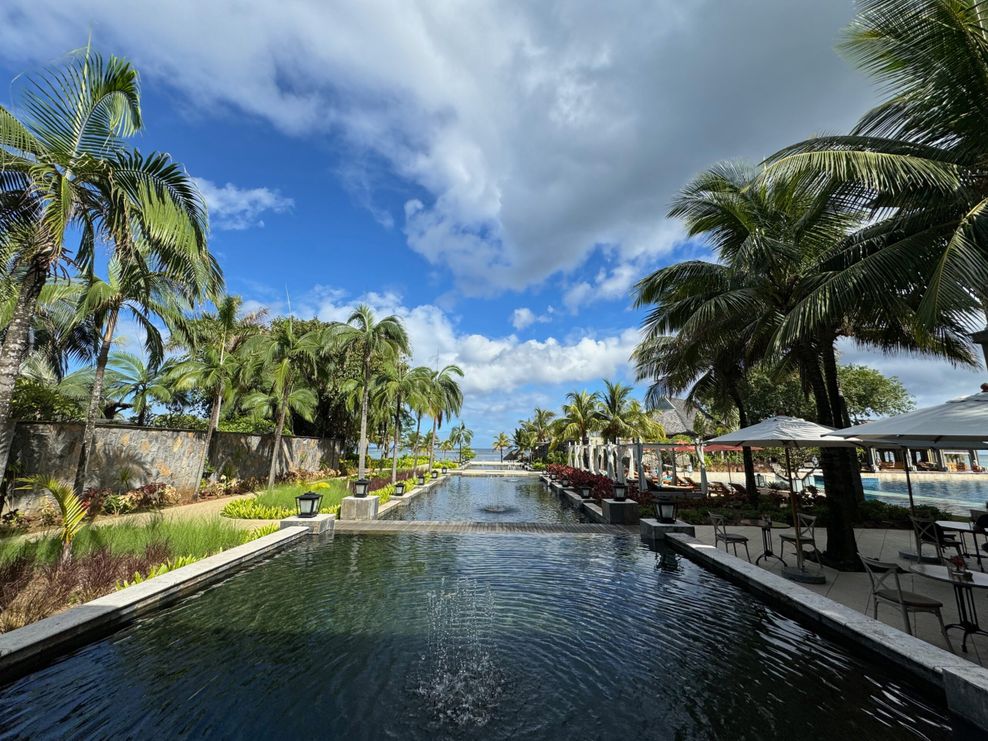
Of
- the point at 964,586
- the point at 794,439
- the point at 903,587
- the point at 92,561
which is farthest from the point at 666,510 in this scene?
the point at 92,561

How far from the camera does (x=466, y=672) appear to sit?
14.1ft

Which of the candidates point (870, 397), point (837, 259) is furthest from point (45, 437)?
point (870, 397)

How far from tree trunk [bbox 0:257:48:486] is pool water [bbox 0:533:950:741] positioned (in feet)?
9.16

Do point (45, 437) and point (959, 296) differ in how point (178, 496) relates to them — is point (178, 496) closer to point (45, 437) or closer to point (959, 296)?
point (45, 437)

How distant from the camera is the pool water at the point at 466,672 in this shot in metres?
3.44

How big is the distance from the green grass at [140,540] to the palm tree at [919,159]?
1133cm

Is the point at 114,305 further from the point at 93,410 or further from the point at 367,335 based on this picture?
the point at 367,335

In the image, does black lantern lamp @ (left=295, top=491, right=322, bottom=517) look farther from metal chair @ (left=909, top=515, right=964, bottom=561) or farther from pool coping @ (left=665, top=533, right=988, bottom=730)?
metal chair @ (left=909, top=515, right=964, bottom=561)

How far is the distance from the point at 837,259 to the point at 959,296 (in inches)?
140

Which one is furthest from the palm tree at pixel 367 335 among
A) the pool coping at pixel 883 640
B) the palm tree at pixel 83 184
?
the pool coping at pixel 883 640

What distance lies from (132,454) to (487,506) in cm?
1273

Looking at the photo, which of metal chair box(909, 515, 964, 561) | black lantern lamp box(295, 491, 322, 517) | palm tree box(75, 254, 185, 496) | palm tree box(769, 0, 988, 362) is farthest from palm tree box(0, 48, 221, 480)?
metal chair box(909, 515, 964, 561)

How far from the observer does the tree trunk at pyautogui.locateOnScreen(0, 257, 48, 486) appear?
16.3 feet

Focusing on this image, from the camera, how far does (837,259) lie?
25.9 ft
